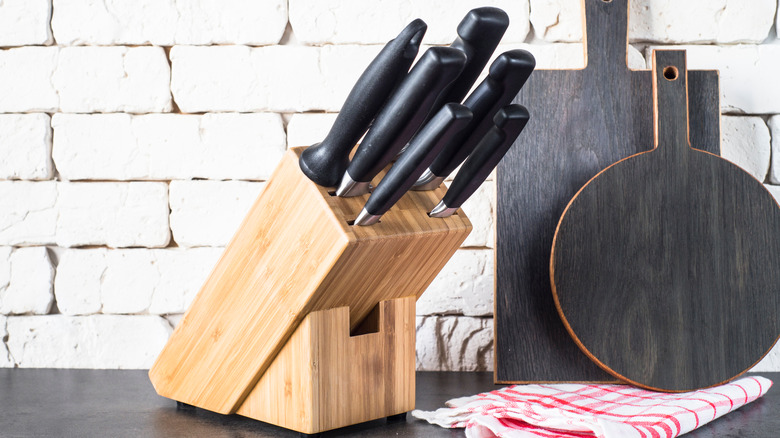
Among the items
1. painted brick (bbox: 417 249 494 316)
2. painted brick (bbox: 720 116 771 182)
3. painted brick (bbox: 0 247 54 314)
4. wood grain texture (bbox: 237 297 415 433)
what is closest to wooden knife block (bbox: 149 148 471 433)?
wood grain texture (bbox: 237 297 415 433)

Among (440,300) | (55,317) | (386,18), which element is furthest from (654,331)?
(55,317)

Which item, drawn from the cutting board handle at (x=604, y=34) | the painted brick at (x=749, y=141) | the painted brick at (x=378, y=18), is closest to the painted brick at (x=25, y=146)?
the painted brick at (x=378, y=18)

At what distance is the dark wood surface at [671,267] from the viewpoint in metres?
0.84

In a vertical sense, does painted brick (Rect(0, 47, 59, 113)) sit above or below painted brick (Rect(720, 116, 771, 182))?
above

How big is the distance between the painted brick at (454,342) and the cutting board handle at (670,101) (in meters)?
0.33

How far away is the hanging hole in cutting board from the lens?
2.99 feet

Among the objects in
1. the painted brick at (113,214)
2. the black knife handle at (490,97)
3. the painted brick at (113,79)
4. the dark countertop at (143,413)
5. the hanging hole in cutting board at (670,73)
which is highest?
the painted brick at (113,79)

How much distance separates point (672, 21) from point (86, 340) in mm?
915

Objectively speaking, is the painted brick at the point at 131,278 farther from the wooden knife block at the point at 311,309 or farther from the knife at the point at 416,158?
the knife at the point at 416,158

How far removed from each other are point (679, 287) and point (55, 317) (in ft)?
2.70

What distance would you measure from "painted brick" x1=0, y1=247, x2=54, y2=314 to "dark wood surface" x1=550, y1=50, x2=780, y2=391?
Answer: 27.2 inches

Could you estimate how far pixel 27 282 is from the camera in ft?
3.39

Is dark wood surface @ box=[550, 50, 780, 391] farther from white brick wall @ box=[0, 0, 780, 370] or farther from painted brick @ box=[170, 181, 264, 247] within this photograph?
painted brick @ box=[170, 181, 264, 247]

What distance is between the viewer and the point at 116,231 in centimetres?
103
